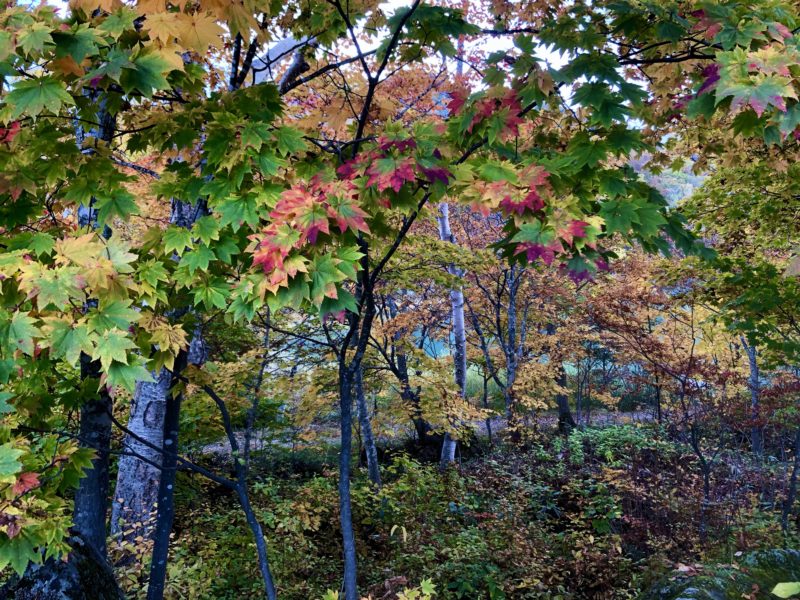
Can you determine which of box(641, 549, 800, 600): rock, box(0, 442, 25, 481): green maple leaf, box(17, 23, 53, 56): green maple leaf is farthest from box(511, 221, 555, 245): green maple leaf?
box(641, 549, 800, 600): rock

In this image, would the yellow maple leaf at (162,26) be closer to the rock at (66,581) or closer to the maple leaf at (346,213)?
the maple leaf at (346,213)

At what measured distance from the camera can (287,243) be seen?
6.55ft

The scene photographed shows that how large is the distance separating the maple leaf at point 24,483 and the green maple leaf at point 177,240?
1.18m

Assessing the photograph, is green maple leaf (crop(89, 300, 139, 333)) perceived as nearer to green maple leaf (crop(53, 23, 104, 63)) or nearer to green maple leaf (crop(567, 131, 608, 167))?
green maple leaf (crop(53, 23, 104, 63))

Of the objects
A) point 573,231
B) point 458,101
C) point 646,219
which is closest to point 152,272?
point 458,101

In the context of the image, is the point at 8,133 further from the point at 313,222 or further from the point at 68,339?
the point at 313,222

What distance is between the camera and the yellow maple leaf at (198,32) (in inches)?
80.7

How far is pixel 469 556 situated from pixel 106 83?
5.92 m

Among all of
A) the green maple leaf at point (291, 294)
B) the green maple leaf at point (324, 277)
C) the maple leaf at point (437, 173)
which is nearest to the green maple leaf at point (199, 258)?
the green maple leaf at point (291, 294)

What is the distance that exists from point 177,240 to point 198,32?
913 mm

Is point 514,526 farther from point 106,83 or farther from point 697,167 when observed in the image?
Result: point 106,83

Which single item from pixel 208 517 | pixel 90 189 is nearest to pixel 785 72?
pixel 90 189

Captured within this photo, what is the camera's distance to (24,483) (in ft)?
7.14

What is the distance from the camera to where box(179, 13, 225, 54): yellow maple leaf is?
2.05 metres
